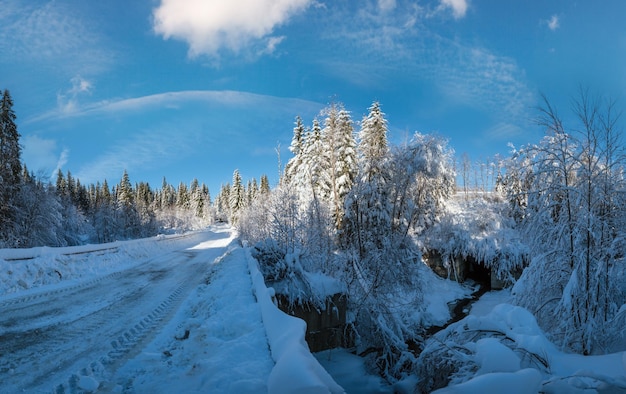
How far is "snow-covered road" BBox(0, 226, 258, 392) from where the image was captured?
392cm

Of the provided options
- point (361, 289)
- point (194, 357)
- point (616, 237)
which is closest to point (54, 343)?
point (194, 357)

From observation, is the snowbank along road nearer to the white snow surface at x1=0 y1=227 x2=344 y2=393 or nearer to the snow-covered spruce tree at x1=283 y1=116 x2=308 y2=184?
the white snow surface at x1=0 y1=227 x2=344 y2=393

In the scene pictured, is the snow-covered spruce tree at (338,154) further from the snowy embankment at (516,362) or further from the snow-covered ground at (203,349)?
the snowy embankment at (516,362)

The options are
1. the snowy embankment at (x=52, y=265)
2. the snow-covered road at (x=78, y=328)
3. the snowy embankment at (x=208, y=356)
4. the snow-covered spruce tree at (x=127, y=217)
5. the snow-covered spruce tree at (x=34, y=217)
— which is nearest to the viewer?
the snowy embankment at (x=208, y=356)

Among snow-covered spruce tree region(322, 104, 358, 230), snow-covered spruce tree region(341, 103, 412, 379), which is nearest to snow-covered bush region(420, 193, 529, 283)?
snow-covered spruce tree region(322, 104, 358, 230)

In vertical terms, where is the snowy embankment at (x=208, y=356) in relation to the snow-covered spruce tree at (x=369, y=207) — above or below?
below

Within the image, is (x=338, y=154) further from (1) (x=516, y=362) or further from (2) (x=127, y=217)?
(2) (x=127, y=217)

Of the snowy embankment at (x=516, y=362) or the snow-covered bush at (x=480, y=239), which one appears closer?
the snowy embankment at (x=516, y=362)

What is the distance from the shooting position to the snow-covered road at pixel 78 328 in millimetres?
3922

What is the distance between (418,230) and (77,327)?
2081 centimetres

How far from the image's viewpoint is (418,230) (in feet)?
76.5

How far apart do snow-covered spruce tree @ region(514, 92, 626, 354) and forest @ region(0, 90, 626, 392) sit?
0.08 ft

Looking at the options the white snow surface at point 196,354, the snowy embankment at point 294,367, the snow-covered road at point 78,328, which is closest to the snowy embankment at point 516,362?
the snowy embankment at point 294,367

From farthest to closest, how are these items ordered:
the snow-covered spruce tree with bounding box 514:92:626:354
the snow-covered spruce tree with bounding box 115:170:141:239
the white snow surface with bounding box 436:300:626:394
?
1. the snow-covered spruce tree with bounding box 115:170:141:239
2. the snow-covered spruce tree with bounding box 514:92:626:354
3. the white snow surface with bounding box 436:300:626:394
